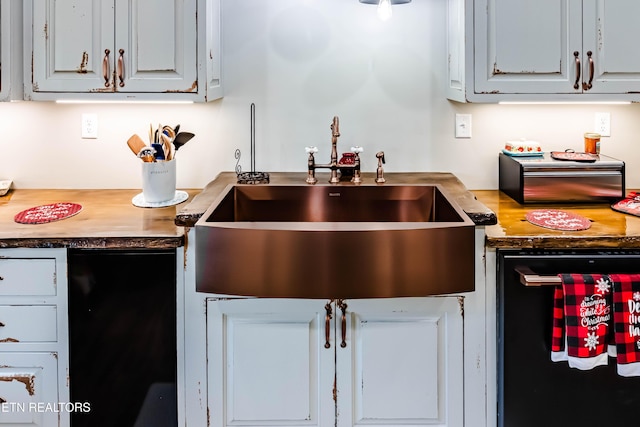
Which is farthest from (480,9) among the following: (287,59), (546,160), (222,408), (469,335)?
(222,408)

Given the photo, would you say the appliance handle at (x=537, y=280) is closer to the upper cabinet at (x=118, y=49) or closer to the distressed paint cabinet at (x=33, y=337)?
the upper cabinet at (x=118, y=49)

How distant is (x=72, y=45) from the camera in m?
2.07

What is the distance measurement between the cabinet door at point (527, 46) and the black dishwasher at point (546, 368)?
669mm

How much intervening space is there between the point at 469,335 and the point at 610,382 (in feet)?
1.42

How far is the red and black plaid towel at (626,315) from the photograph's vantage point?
1685 millimetres

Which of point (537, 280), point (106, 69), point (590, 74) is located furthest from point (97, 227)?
point (590, 74)

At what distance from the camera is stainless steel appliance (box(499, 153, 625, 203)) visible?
2.17m

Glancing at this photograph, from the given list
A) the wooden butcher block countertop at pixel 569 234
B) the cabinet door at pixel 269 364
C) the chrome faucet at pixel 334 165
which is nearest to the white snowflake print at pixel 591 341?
the wooden butcher block countertop at pixel 569 234

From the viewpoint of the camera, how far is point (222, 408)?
1834 millimetres

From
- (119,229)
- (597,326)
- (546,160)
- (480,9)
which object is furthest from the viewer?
(546,160)

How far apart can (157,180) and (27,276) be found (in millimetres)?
561

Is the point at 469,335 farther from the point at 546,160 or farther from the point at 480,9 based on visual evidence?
the point at 480,9

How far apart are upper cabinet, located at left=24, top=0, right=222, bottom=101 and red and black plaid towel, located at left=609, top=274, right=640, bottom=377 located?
149cm

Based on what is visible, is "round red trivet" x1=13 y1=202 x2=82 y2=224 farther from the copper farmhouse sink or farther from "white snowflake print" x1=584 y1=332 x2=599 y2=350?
"white snowflake print" x1=584 y1=332 x2=599 y2=350
